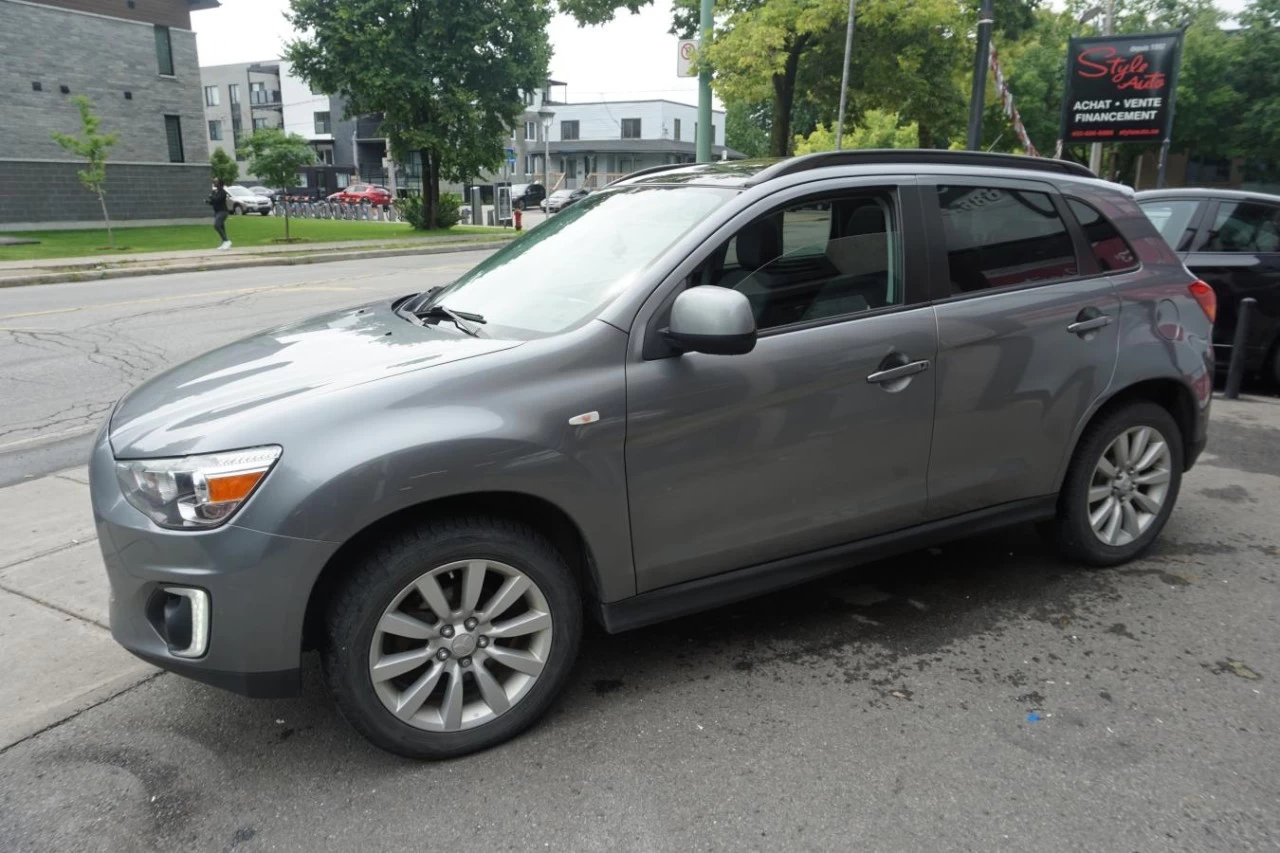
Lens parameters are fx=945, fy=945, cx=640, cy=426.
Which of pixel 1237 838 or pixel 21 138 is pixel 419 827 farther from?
pixel 21 138

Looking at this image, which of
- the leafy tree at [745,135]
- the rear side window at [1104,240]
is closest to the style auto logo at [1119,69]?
the rear side window at [1104,240]

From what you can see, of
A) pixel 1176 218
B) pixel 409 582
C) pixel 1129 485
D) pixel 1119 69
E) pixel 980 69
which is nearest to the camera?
pixel 409 582

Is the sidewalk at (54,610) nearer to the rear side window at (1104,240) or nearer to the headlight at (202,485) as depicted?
the headlight at (202,485)

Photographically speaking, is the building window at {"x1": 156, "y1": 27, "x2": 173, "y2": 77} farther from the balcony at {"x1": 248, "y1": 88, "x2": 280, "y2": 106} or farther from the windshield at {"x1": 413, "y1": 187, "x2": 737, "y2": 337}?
the balcony at {"x1": 248, "y1": 88, "x2": 280, "y2": 106}

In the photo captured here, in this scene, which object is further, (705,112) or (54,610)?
(705,112)

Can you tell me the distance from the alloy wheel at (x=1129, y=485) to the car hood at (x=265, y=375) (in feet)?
9.00

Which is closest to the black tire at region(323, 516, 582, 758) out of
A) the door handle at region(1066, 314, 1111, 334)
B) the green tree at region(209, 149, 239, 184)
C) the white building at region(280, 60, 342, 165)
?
the door handle at region(1066, 314, 1111, 334)

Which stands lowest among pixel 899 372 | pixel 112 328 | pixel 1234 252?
pixel 112 328

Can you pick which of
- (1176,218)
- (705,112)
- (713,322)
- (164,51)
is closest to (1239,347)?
(1176,218)

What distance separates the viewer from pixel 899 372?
343 cm

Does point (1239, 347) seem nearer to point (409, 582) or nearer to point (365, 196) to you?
point (409, 582)

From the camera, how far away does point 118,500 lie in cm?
270

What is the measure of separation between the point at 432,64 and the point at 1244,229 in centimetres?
2925

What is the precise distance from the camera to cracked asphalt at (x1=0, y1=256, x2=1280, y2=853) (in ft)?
8.47
